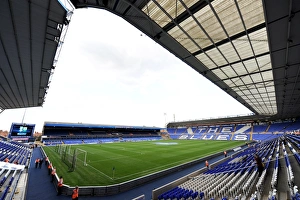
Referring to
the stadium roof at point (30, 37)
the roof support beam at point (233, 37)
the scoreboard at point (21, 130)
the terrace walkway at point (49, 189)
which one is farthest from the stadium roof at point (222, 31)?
the scoreboard at point (21, 130)

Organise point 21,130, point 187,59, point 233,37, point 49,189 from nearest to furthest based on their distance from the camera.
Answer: point 233,37, point 49,189, point 187,59, point 21,130

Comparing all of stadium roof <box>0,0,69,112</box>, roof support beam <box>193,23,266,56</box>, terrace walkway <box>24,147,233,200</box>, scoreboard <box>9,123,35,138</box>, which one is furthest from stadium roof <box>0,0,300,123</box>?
scoreboard <box>9,123,35,138</box>

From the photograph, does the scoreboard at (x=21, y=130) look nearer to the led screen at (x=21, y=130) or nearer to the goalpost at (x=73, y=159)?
the led screen at (x=21, y=130)

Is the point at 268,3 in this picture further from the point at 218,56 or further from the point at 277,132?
the point at 277,132

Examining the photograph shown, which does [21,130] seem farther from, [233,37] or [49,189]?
[233,37]

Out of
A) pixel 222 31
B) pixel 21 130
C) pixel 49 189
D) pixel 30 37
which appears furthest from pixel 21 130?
pixel 222 31

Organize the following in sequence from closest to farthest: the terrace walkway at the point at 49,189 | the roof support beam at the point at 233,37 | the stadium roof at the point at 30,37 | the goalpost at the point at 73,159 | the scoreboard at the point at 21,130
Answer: the stadium roof at the point at 30,37, the roof support beam at the point at 233,37, the terrace walkway at the point at 49,189, the goalpost at the point at 73,159, the scoreboard at the point at 21,130

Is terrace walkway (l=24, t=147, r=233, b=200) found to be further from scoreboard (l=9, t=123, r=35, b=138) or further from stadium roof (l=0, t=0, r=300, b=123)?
scoreboard (l=9, t=123, r=35, b=138)

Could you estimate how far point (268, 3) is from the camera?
5242mm

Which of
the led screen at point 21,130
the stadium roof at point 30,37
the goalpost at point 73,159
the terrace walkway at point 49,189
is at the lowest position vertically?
the terrace walkway at point 49,189

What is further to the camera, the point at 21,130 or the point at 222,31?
the point at 21,130

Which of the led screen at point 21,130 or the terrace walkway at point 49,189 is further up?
the led screen at point 21,130

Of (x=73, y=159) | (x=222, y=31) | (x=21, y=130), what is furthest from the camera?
(x=21, y=130)

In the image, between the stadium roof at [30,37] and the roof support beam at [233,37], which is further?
the roof support beam at [233,37]
